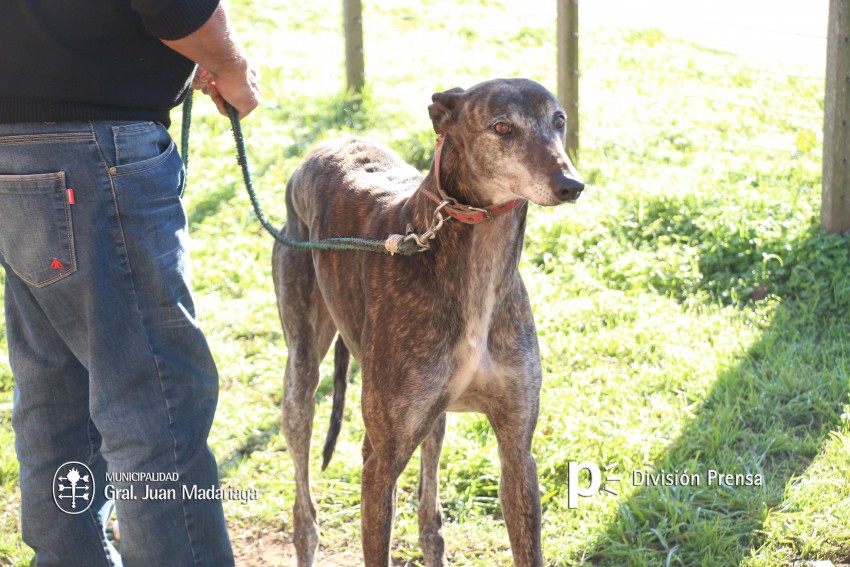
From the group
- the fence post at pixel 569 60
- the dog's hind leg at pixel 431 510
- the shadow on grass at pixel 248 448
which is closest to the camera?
the dog's hind leg at pixel 431 510

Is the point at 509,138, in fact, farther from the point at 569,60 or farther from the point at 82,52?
the point at 569,60

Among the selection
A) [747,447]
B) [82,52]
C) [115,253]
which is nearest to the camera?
[82,52]

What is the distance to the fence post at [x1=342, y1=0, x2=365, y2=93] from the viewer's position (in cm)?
858

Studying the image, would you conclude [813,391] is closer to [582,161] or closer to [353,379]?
[353,379]

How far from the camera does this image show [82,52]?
2.59 m

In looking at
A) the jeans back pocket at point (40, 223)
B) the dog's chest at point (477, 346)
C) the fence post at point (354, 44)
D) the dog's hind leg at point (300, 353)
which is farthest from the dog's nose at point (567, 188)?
the fence post at point (354, 44)

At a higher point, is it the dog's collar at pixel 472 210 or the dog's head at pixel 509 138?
the dog's head at pixel 509 138

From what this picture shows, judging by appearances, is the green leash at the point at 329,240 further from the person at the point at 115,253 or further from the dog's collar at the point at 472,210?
the person at the point at 115,253

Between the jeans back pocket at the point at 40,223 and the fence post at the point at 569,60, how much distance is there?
16.7 feet
